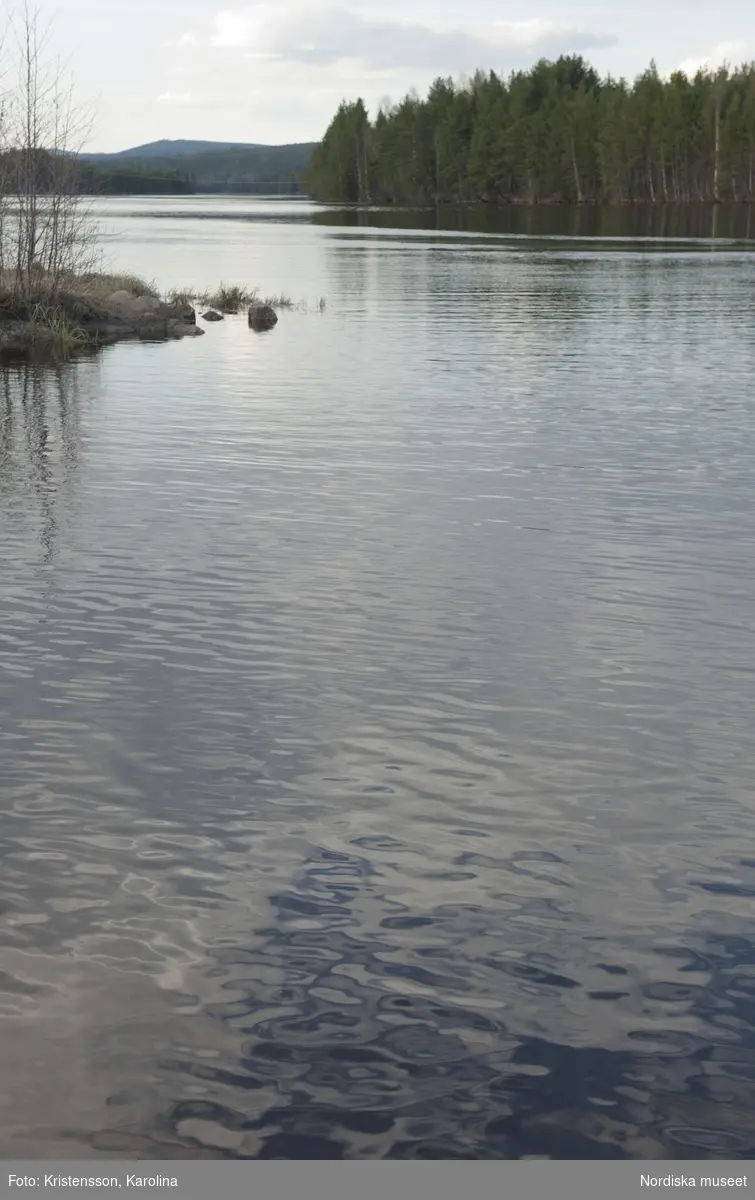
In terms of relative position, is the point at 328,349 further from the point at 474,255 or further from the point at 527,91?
the point at 527,91

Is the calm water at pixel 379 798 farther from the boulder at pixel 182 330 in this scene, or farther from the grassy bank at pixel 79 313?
the boulder at pixel 182 330

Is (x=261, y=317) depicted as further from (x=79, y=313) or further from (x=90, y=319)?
(x=79, y=313)

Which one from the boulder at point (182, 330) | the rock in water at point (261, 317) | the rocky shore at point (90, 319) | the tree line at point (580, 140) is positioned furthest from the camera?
the tree line at point (580, 140)

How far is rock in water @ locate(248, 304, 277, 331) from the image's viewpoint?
1606 inches

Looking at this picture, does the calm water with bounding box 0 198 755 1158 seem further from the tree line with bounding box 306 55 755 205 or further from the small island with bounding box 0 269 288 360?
the tree line with bounding box 306 55 755 205

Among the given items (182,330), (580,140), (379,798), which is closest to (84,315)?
(182,330)

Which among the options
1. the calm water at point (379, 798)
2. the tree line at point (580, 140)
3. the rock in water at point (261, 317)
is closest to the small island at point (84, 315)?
the rock in water at point (261, 317)

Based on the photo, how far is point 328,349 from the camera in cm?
3456

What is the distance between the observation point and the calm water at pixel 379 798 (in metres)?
6.02

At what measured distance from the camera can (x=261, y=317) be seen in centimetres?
4088

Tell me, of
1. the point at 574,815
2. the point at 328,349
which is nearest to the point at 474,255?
the point at 328,349

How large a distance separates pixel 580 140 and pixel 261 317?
13323cm

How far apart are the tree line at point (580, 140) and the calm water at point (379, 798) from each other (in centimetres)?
14032

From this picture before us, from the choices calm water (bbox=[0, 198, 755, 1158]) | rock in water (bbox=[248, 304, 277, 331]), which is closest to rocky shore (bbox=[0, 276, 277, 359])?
rock in water (bbox=[248, 304, 277, 331])
